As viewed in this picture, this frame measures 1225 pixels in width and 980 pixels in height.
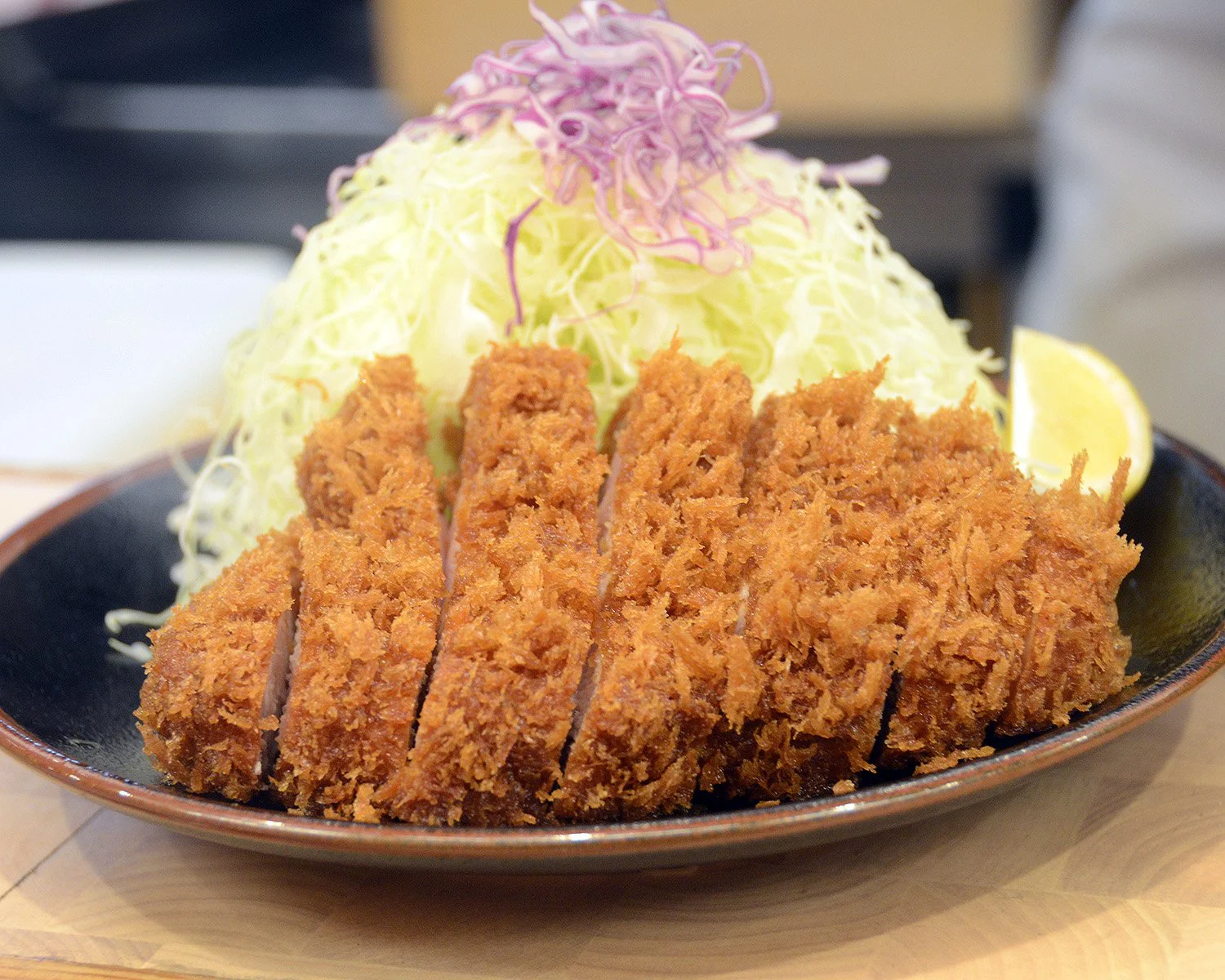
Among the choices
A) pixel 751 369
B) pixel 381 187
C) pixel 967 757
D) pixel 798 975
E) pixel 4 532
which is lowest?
pixel 4 532

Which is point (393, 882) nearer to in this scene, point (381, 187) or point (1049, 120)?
point (381, 187)

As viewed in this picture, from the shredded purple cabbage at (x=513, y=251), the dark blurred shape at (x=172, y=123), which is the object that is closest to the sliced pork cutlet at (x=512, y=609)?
the shredded purple cabbage at (x=513, y=251)

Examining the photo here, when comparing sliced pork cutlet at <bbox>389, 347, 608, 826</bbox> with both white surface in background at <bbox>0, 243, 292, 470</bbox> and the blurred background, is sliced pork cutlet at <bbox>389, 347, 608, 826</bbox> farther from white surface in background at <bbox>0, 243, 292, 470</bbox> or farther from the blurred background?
the blurred background

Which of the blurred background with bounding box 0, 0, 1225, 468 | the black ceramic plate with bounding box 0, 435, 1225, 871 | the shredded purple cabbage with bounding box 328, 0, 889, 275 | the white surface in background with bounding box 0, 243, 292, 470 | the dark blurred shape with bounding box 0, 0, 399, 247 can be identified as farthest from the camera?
the dark blurred shape with bounding box 0, 0, 399, 247

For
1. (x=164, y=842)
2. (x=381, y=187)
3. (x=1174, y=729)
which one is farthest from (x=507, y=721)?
(x=381, y=187)

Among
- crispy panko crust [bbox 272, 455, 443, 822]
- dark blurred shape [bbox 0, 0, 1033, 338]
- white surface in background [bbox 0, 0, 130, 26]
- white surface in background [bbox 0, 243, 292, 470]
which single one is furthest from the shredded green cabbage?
white surface in background [bbox 0, 0, 130, 26]

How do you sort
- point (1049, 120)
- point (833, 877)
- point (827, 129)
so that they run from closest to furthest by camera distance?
1. point (833, 877)
2. point (1049, 120)
3. point (827, 129)
